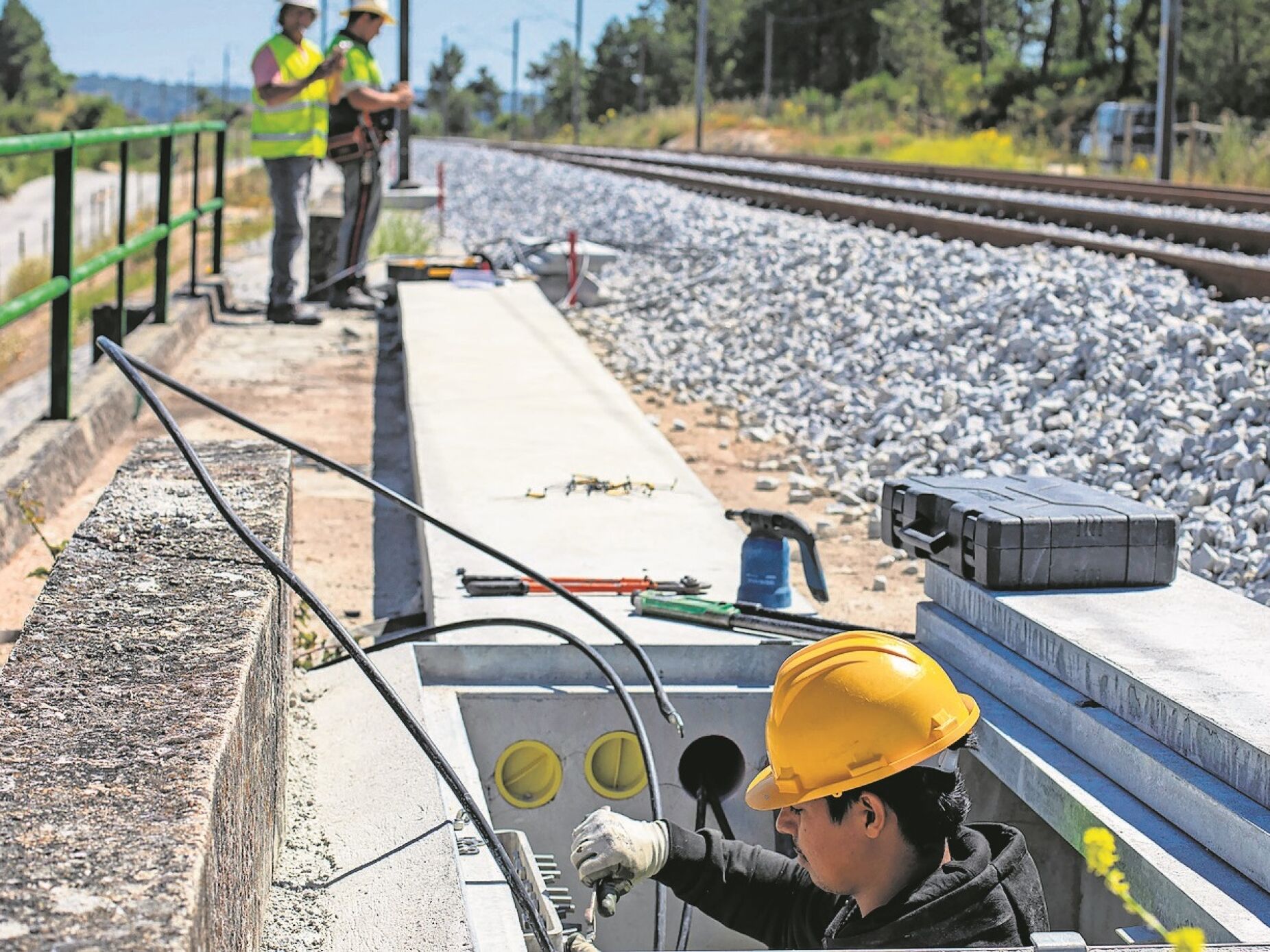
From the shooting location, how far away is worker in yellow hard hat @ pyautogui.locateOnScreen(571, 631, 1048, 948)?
2215 mm

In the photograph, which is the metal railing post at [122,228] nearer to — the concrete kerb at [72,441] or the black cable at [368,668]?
the concrete kerb at [72,441]

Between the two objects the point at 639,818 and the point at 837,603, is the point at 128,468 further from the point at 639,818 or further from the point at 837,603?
the point at 837,603

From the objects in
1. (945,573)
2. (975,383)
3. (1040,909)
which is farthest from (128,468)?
(975,383)

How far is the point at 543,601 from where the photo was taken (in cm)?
398

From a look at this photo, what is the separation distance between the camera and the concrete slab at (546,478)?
417 centimetres

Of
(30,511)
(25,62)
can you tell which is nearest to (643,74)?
(25,62)

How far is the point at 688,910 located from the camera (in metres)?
3.01

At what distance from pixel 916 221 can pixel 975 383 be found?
5.54m

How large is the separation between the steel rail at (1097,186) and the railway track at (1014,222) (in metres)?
1.08

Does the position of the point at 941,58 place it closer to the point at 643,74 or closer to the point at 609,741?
the point at 643,74

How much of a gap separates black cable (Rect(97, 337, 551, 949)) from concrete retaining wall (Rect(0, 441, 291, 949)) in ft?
0.21

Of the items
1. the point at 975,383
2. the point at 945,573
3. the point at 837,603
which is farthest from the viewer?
the point at 975,383

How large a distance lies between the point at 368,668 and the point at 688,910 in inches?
35.9

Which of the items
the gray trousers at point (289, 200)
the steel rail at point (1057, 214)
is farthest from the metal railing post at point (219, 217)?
the steel rail at point (1057, 214)
